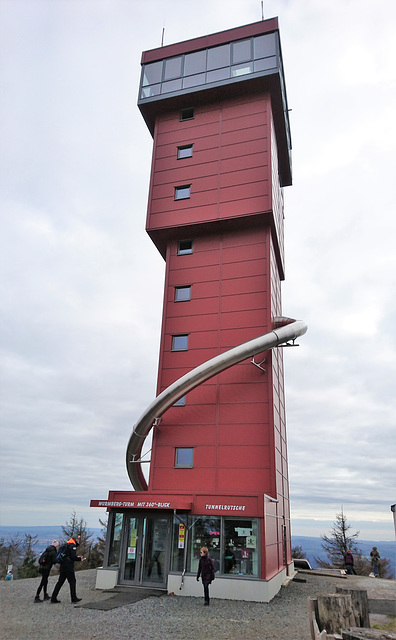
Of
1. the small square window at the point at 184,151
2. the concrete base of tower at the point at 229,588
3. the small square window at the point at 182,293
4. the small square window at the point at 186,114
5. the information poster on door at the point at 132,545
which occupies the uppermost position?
the small square window at the point at 186,114

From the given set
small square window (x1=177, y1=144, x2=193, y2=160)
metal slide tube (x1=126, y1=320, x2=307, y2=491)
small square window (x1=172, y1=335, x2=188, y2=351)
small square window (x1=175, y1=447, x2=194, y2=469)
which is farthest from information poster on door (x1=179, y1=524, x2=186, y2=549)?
small square window (x1=177, y1=144, x2=193, y2=160)

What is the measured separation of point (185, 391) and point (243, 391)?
2884 millimetres

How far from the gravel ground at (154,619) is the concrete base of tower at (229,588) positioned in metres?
0.42

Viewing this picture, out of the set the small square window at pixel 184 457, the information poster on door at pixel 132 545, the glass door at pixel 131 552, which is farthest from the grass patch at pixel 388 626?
the small square window at pixel 184 457

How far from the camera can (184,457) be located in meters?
21.8

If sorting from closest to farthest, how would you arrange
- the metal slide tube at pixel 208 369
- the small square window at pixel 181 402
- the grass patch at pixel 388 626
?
the grass patch at pixel 388 626
the metal slide tube at pixel 208 369
the small square window at pixel 181 402

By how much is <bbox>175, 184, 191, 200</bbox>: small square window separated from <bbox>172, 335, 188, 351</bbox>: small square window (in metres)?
8.21

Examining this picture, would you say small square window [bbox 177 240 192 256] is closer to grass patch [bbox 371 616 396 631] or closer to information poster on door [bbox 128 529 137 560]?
information poster on door [bbox 128 529 137 560]

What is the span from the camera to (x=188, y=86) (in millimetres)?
28438

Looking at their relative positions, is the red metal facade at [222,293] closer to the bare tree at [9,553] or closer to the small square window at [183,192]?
the small square window at [183,192]

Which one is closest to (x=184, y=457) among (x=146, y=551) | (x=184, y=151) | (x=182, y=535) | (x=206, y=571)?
(x=182, y=535)

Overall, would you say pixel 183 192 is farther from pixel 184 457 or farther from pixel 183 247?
pixel 184 457

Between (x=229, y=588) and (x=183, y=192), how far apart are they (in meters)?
Result: 20.1

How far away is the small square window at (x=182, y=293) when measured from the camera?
82.9 feet
